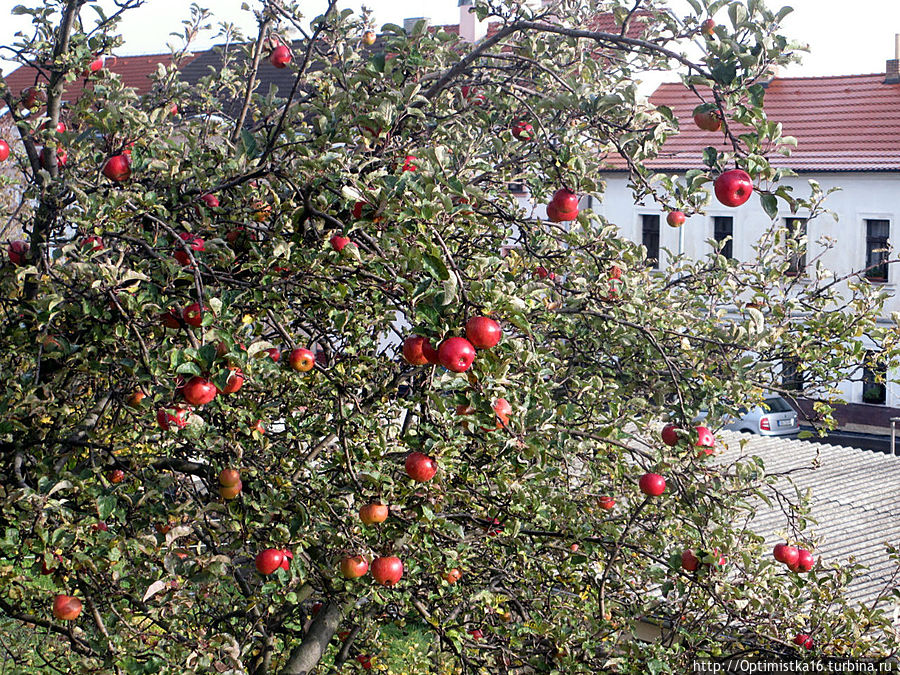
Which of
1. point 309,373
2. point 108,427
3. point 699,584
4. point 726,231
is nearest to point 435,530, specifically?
point 309,373

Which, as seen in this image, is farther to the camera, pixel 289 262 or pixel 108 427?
pixel 108 427

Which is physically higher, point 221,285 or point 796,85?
point 796,85

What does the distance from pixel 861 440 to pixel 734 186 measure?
19067 mm

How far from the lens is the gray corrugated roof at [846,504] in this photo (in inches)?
274

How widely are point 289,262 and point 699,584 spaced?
2217mm

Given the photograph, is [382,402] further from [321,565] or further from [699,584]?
[699,584]

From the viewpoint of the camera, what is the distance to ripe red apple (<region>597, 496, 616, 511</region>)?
14.3 feet

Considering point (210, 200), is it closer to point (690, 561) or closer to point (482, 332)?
point (482, 332)

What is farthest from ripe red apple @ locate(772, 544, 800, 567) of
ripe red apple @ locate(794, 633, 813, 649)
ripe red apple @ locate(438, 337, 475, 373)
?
ripe red apple @ locate(438, 337, 475, 373)

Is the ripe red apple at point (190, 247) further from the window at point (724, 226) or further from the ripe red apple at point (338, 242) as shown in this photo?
the window at point (724, 226)

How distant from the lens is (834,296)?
5645mm

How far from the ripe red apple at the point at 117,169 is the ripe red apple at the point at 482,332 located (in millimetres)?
1838

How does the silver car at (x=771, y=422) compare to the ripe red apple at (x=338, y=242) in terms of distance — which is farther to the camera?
the silver car at (x=771, y=422)

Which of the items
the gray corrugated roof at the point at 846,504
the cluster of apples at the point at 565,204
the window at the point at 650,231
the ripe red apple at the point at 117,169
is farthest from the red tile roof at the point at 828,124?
the ripe red apple at the point at 117,169
